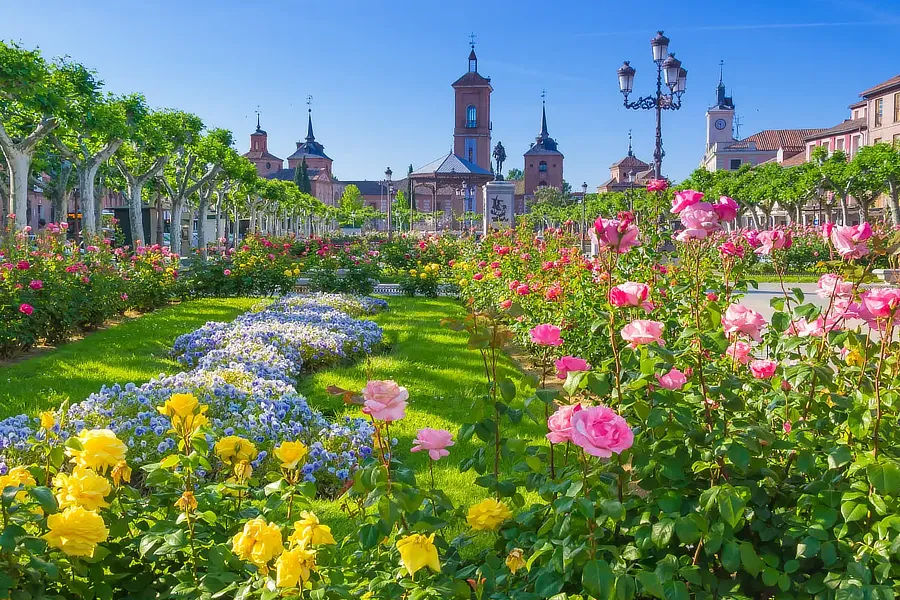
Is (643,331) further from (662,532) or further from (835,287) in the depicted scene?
(835,287)

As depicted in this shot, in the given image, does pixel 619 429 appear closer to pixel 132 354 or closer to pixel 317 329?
pixel 317 329

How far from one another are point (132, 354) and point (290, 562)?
7.18 m

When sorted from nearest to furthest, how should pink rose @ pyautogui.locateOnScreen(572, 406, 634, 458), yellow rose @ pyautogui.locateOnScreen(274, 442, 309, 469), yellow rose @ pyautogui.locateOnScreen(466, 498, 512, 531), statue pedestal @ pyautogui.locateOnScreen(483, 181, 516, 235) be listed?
pink rose @ pyautogui.locateOnScreen(572, 406, 634, 458)
yellow rose @ pyautogui.locateOnScreen(274, 442, 309, 469)
yellow rose @ pyautogui.locateOnScreen(466, 498, 512, 531)
statue pedestal @ pyautogui.locateOnScreen(483, 181, 516, 235)

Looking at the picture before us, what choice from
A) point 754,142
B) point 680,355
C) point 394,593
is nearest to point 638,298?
point 680,355

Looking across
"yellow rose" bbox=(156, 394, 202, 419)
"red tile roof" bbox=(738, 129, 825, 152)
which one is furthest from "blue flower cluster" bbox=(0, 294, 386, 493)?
"red tile roof" bbox=(738, 129, 825, 152)

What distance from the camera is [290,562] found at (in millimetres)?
1511

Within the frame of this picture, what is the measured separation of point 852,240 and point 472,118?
91.9 m

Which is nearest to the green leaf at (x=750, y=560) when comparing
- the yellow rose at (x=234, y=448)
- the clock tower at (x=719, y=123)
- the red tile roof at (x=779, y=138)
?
the yellow rose at (x=234, y=448)

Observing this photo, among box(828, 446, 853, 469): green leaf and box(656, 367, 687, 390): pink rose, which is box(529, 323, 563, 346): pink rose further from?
box(828, 446, 853, 469): green leaf

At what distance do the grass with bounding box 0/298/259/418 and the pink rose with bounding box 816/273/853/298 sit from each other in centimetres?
515

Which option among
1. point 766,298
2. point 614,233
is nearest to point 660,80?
point 766,298

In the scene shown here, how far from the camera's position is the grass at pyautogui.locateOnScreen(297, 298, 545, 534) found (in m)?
4.30

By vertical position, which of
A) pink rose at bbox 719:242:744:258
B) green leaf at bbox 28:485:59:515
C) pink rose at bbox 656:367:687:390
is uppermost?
pink rose at bbox 719:242:744:258

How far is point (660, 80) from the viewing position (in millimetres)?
13977
